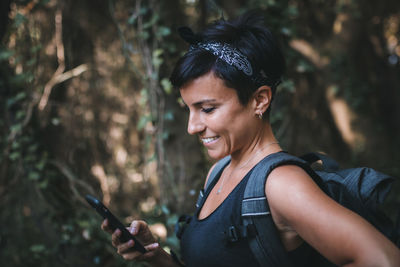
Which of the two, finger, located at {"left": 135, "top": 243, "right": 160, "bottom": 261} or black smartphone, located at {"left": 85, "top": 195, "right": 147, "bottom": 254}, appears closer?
black smartphone, located at {"left": 85, "top": 195, "right": 147, "bottom": 254}

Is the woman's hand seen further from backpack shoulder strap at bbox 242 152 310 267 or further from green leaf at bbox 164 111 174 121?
green leaf at bbox 164 111 174 121

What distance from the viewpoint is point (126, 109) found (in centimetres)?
506

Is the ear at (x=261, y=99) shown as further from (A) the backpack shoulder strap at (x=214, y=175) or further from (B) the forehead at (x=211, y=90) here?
(A) the backpack shoulder strap at (x=214, y=175)

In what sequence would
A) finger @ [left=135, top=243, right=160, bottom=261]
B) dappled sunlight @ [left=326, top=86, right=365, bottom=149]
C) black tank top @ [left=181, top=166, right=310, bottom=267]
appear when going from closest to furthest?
black tank top @ [left=181, top=166, right=310, bottom=267] < finger @ [left=135, top=243, right=160, bottom=261] < dappled sunlight @ [left=326, top=86, right=365, bottom=149]

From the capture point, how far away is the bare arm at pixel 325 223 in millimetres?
898

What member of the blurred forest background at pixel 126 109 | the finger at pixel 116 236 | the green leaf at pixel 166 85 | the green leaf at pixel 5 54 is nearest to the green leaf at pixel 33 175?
the blurred forest background at pixel 126 109

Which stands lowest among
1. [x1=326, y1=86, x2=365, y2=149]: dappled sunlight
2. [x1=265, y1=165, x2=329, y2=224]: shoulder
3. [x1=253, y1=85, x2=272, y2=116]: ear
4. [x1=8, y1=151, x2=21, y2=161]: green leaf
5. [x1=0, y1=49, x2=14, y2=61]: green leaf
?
[x1=326, y1=86, x2=365, y2=149]: dappled sunlight

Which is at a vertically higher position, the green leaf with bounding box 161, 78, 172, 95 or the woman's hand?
the green leaf with bounding box 161, 78, 172, 95

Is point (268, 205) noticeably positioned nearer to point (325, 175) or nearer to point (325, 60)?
point (325, 175)

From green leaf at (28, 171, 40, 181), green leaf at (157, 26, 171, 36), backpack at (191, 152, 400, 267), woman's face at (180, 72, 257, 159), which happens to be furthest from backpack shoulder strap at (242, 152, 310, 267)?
green leaf at (28, 171, 40, 181)

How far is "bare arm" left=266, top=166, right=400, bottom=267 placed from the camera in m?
0.90

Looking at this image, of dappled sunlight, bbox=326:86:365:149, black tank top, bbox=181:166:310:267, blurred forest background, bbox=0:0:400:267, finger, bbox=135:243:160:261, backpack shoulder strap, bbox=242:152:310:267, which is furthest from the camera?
dappled sunlight, bbox=326:86:365:149

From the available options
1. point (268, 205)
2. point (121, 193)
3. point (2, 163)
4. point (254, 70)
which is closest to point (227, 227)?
point (268, 205)

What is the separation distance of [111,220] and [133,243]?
167 mm
